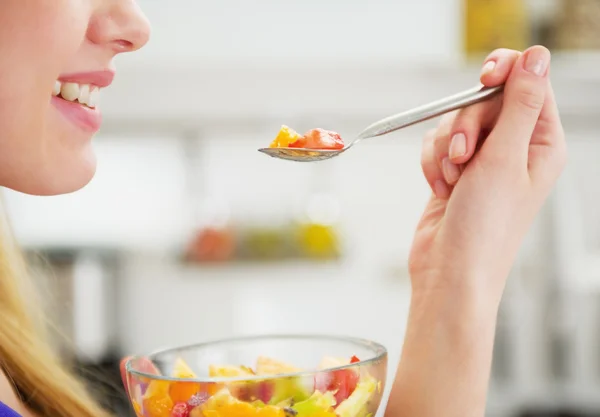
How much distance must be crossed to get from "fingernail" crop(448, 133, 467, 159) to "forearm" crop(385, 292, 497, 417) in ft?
0.45

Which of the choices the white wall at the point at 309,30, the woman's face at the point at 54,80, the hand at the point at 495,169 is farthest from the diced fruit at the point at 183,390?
the white wall at the point at 309,30

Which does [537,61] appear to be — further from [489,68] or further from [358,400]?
[358,400]

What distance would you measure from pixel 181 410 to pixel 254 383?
0.20 ft

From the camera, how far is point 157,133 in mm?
2768

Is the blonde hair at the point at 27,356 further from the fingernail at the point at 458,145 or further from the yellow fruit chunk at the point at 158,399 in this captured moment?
the fingernail at the point at 458,145

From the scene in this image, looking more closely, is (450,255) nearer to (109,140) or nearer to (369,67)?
(369,67)

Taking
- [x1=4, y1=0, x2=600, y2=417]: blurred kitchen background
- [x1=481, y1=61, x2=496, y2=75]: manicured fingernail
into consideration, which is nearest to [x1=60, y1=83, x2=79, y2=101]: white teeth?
[x1=481, y1=61, x2=496, y2=75]: manicured fingernail

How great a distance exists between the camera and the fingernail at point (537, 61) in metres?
0.67

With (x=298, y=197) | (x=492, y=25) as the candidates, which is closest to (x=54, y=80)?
(x=492, y=25)

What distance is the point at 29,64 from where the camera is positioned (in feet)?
1.89

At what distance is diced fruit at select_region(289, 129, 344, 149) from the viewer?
0.71 m

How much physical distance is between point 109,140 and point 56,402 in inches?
81.9

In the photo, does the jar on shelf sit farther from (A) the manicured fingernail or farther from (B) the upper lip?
(B) the upper lip

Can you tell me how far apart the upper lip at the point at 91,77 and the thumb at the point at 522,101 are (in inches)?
14.1
